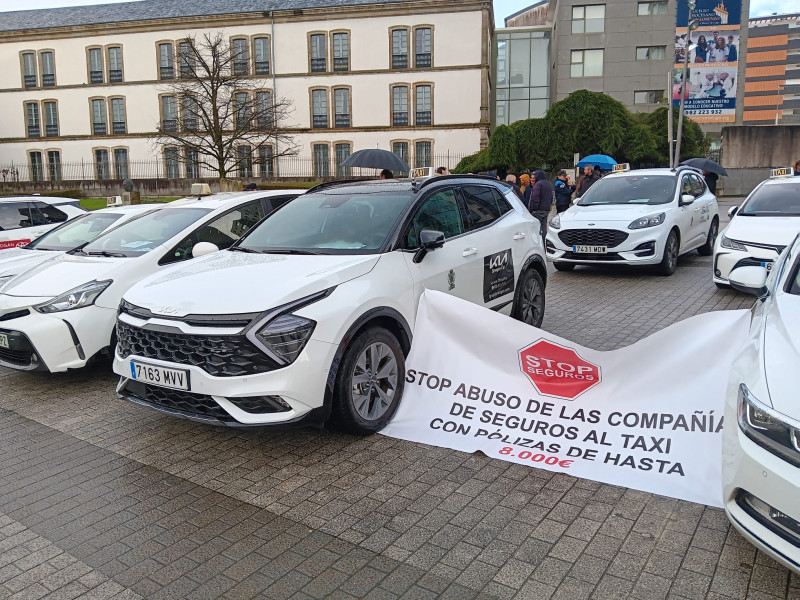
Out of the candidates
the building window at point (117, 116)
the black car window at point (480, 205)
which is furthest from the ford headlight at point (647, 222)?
the building window at point (117, 116)

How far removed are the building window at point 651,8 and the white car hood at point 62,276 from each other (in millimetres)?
52637

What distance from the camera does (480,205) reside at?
6.55 metres

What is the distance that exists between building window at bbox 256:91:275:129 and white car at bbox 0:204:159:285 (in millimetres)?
30167

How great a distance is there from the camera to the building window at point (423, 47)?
151 ft

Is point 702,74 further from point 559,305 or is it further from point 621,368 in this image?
point 621,368

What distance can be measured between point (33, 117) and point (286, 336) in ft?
188

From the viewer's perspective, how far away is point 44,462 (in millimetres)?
4527

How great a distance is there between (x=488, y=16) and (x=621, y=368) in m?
45.3

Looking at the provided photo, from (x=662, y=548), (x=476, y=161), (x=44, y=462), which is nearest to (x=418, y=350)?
(x=662, y=548)

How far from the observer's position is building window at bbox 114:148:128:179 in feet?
165

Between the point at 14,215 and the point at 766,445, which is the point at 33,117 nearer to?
the point at 14,215

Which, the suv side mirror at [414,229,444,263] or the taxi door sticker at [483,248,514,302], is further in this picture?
the taxi door sticker at [483,248,514,302]

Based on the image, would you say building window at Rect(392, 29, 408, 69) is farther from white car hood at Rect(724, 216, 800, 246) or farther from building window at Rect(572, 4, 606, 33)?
white car hood at Rect(724, 216, 800, 246)

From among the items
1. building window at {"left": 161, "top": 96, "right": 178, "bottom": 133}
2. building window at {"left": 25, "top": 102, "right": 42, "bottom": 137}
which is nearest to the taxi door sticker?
building window at {"left": 161, "top": 96, "right": 178, "bottom": 133}
